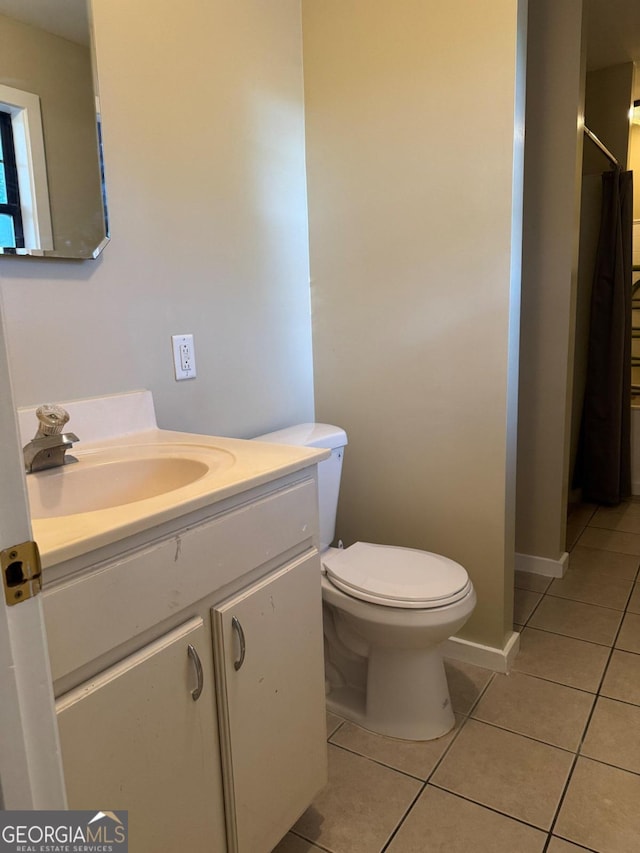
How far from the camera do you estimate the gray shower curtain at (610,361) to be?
3.22m

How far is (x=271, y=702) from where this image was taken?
3.81 ft

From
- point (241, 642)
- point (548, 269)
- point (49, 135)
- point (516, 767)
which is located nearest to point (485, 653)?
point (516, 767)

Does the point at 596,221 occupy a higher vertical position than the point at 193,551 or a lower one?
higher

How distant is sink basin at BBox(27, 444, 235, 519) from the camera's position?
3.97 feet

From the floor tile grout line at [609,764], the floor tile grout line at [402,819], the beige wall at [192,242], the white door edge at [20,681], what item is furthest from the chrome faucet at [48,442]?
the floor tile grout line at [609,764]

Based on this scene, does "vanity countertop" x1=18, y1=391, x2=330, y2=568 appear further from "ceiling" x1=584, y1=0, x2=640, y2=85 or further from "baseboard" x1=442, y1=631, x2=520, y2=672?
"ceiling" x1=584, y1=0, x2=640, y2=85

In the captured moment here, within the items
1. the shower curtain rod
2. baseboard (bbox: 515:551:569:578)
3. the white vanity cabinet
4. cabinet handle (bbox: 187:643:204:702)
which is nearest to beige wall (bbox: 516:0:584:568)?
baseboard (bbox: 515:551:569:578)

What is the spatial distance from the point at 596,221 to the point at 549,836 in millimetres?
3049

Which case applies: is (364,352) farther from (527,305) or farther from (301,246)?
(527,305)

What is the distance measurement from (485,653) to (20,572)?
1773 mm

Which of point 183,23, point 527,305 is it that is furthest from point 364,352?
point 183,23

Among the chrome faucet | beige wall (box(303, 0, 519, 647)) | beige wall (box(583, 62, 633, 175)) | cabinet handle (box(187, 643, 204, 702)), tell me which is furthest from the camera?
beige wall (box(583, 62, 633, 175))

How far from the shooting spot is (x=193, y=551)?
975 mm

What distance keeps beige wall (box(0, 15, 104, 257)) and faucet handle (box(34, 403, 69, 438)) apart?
38 centimetres
